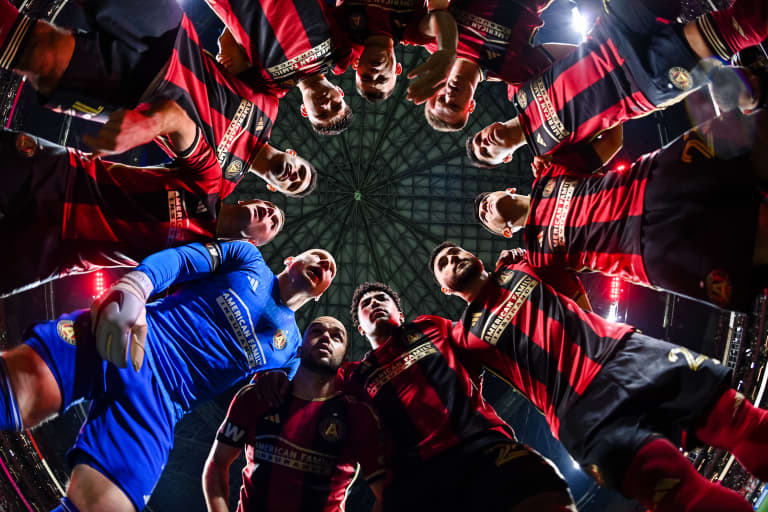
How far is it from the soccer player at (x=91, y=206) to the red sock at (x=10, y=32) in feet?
3.55

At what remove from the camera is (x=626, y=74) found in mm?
5137

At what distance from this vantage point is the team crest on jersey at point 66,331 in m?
4.98

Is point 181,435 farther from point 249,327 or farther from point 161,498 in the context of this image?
point 249,327

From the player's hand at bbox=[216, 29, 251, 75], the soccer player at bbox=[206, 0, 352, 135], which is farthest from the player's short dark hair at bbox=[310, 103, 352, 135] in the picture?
the player's hand at bbox=[216, 29, 251, 75]

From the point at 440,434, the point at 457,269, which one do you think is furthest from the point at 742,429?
the point at 457,269

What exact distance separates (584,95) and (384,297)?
3366mm

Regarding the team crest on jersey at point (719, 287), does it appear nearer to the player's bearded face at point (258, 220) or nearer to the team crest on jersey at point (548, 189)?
the team crest on jersey at point (548, 189)

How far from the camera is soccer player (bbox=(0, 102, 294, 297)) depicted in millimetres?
4992

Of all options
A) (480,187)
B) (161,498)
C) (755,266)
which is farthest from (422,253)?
(755,266)

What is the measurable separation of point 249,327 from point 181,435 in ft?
17.2

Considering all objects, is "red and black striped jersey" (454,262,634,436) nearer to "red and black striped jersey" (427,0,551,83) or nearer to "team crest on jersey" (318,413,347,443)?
"team crest on jersey" (318,413,347,443)

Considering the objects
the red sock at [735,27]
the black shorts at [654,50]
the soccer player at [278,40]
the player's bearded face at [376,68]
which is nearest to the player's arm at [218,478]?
the soccer player at [278,40]

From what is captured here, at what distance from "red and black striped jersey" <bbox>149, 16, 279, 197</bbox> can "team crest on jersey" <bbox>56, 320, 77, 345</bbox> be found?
2030 mm

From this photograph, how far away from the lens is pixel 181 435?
10008 mm
